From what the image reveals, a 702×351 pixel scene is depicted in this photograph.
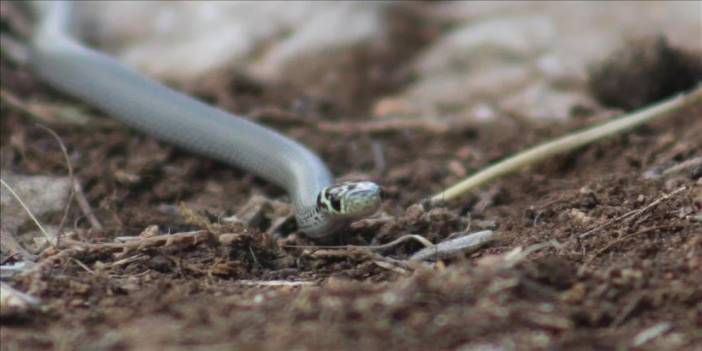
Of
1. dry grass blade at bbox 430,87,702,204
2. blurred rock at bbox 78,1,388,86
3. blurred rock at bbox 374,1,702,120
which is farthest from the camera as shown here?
blurred rock at bbox 78,1,388,86

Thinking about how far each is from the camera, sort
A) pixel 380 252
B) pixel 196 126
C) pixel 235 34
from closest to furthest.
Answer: pixel 380 252 < pixel 196 126 < pixel 235 34

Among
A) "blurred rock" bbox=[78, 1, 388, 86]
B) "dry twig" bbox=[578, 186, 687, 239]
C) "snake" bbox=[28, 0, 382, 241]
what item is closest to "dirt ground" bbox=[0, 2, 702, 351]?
"dry twig" bbox=[578, 186, 687, 239]

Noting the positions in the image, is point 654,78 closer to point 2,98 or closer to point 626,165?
point 626,165

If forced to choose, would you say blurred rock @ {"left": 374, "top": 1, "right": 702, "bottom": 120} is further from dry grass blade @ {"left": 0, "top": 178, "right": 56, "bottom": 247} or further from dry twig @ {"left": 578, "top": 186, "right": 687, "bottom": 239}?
A: dry grass blade @ {"left": 0, "top": 178, "right": 56, "bottom": 247}

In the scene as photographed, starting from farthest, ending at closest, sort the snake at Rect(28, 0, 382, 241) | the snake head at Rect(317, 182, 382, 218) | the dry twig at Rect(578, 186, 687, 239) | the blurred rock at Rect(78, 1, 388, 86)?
the blurred rock at Rect(78, 1, 388, 86)
the snake at Rect(28, 0, 382, 241)
the snake head at Rect(317, 182, 382, 218)
the dry twig at Rect(578, 186, 687, 239)

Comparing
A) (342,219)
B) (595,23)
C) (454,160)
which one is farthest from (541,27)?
(342,219)

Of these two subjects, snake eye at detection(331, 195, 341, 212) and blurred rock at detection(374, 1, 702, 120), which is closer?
snake eye at detection(331, 195, 341, 212)

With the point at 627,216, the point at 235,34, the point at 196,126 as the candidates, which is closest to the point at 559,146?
the point at 627,216

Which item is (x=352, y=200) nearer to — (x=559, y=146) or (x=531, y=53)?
(x=559, y=146)
